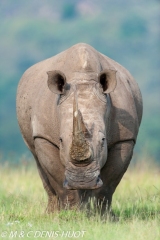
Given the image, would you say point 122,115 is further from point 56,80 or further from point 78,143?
point 78,143

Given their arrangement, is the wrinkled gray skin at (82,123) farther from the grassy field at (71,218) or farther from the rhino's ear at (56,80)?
the grassy field at (71,218)

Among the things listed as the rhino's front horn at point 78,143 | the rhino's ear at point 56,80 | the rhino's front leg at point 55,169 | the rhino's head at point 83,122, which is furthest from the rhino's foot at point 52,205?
the rhino's front horn at point 78,143

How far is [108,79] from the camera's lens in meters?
9.03

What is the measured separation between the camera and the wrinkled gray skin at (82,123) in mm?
8312

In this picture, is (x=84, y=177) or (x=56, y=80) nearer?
(x=84, y=177)

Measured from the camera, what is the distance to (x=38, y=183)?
44.9ft

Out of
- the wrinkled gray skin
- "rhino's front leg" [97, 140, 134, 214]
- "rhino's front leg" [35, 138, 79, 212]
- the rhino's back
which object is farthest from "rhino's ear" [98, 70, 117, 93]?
"rhino's front leg" [35, 138, 79, 212]

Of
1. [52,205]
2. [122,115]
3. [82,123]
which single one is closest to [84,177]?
[82,123]

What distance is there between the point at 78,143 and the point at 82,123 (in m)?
0.22

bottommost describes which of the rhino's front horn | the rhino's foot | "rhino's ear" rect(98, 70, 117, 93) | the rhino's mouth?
the rhino's foot

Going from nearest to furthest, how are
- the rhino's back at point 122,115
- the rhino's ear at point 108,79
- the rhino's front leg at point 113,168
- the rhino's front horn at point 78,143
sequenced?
1. the rhino's front horn at point 78,143
2. the rhino's ear at point 108,79
3. the rhino's back at point 122,115
4. the rhino's front leg at point 113,168

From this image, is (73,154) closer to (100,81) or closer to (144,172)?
(100,81)

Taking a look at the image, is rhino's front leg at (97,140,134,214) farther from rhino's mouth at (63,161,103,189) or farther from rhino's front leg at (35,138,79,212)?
rhino's mouth at (63,161,103,189)

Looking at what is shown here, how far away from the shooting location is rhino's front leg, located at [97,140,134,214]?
951 centimetres
